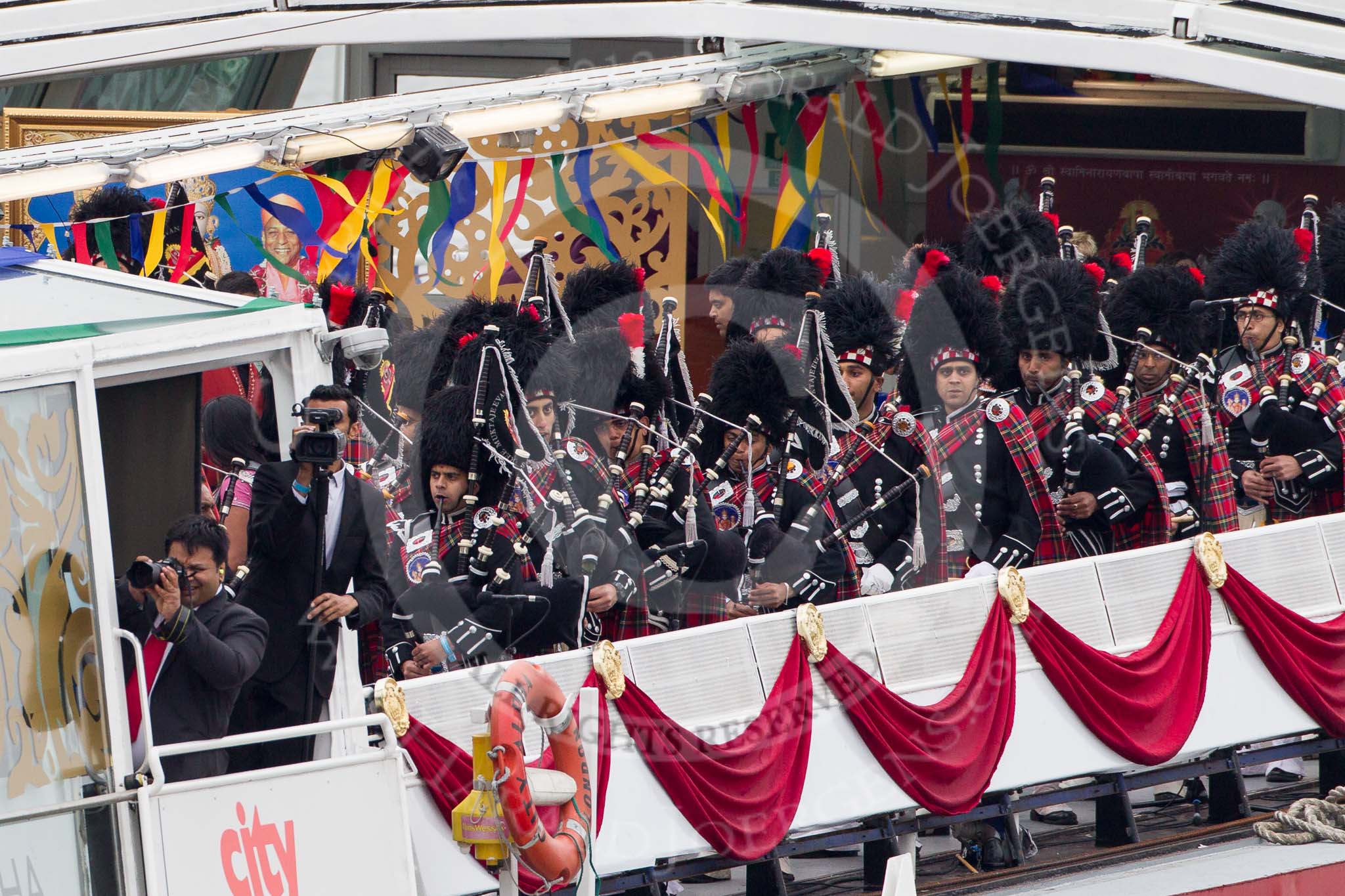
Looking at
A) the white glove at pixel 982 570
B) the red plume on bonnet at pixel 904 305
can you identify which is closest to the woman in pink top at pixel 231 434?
the white glove at pixel 982 570

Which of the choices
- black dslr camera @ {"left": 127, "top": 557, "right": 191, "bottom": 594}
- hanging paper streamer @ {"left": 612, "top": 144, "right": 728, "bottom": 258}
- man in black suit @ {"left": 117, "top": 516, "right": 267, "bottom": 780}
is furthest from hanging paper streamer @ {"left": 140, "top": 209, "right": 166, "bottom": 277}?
black dslr camera @ {"left": 127, "top": 557, "right": 191, "bottom": 594}

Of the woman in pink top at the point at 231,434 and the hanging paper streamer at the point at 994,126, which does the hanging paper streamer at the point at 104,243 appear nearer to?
the woman in pink top at the point at 231,434

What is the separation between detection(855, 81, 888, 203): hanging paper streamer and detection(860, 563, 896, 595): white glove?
15.2 feet

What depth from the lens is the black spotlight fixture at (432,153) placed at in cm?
1013

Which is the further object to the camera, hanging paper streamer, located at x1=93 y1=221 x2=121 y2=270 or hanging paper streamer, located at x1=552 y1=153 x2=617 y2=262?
hanging paper streamer, located at x1=552 y1=153 x2=617 y2=262

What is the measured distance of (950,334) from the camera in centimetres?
942

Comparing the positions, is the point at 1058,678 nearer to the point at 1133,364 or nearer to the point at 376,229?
the point at 1133,364

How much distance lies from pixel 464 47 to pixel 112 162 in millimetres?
5410

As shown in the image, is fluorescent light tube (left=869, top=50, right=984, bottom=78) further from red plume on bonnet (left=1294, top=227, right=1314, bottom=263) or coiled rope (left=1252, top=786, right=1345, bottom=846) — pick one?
coiled rope (left=1252, top=786, right=1345, bottom=846)

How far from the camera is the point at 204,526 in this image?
6.20 meters

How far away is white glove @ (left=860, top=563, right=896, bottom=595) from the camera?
8.64 metres

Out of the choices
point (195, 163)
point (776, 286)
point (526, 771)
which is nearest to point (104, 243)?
point (195, 163)

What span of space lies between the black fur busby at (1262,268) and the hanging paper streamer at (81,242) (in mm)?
5442

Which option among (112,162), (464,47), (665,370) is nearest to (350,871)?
(665,370)
